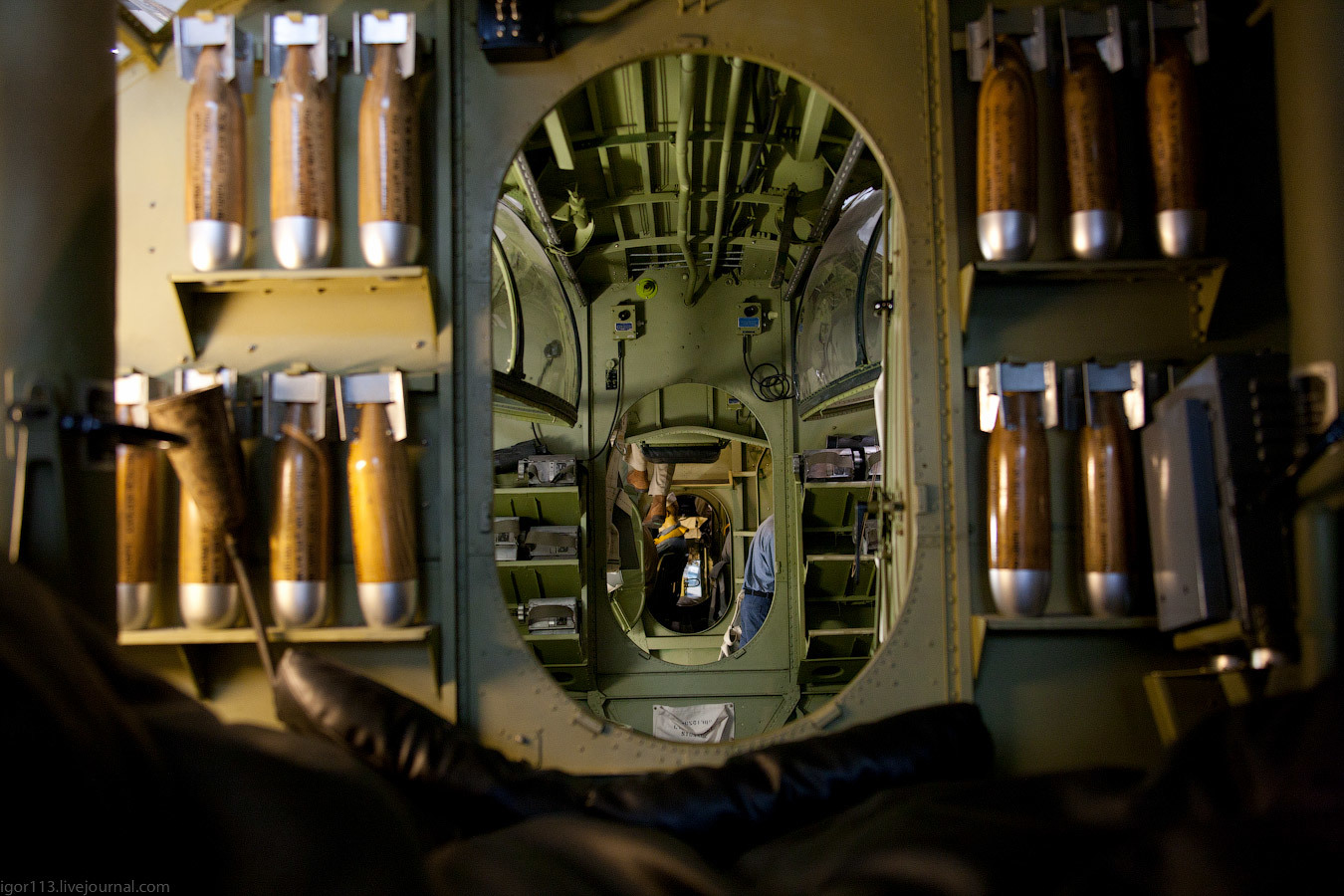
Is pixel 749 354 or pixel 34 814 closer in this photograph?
pixel 34 814

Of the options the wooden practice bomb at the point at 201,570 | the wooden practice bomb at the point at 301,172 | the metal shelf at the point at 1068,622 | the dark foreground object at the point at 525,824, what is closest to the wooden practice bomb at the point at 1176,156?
the metal shelf at the point at 1068,622

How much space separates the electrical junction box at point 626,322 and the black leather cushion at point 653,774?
200 inches

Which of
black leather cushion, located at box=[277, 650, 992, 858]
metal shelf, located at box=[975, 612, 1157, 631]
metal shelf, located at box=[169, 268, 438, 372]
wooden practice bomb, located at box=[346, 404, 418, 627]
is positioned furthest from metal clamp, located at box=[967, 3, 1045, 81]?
wooden practice bomb, located at box=[346, 404, 418, 627]

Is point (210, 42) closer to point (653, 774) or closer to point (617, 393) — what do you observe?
point (653, 774)

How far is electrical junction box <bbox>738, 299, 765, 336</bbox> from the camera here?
271 inches

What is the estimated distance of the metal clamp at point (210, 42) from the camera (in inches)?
112

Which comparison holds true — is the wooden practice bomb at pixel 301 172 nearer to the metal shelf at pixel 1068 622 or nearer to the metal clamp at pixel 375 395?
the metal clamp at pixel 375 395

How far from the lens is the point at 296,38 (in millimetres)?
2854

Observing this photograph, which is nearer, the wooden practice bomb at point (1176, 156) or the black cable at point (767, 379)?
the wooden practice bomb at point (1176, 156)

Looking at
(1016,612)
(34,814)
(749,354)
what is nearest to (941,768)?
(1016,612)

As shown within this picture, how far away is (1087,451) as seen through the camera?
9.11ft

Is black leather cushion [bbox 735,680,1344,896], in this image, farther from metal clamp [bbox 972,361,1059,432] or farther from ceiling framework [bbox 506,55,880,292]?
ceiling framework [bbox 506,55,880,292]

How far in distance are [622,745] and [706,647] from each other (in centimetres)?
524

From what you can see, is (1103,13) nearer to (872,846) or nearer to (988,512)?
(988,512)
